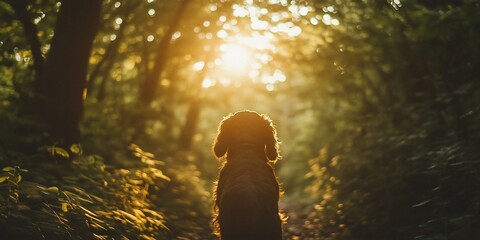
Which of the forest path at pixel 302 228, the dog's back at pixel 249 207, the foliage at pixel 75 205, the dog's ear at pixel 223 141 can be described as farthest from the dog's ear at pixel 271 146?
the forest path at pixel 302 228

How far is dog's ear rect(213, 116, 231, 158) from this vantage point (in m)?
6.07

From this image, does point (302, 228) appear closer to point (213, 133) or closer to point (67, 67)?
point (213, 133)

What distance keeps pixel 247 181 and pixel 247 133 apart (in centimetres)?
114

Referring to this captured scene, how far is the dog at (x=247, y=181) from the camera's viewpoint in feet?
14.9

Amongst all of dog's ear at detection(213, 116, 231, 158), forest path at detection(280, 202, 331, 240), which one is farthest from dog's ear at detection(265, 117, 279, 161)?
forest path at detection(280, 202, 331, 240)

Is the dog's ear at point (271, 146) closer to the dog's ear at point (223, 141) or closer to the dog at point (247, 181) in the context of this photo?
the dog at point (247, 181)

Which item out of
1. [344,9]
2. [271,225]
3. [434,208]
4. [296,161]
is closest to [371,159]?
[434,208]

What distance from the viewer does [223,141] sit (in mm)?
6078

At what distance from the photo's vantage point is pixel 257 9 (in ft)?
40.0

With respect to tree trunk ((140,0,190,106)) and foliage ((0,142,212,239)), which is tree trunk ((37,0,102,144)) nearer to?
foliage ((0,142,212,239))

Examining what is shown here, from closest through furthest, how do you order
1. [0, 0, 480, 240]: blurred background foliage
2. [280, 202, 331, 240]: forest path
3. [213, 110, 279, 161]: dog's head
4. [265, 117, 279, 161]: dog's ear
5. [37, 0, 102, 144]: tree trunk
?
[0, 0, 480, 240]: blurred background foliage
[213, 110, 279, 161]: dog's head
[265, 117, 279, 161]: dog's ear
[37, 0, 102, 144]: tree trunk
[280, 202, 331, 240]: forest path

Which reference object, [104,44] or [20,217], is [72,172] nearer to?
[20,217]

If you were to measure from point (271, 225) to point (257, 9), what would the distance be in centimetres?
856

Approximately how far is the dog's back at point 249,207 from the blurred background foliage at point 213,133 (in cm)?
114
